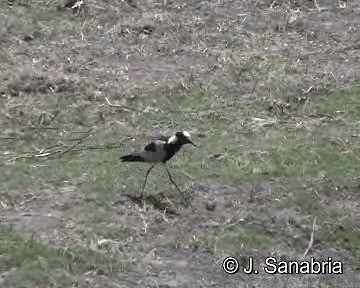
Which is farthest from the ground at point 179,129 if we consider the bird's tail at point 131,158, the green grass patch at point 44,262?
the bird's tail at point 131,158

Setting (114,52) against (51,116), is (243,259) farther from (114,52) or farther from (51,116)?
(114,52)

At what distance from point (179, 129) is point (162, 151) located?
1.33m

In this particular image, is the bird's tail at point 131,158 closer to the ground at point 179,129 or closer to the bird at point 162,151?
the bird at point 162,151

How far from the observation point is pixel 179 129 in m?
8.30

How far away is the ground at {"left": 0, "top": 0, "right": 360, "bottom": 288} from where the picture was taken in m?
6.33

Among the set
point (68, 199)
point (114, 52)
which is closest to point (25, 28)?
point (114, 52)

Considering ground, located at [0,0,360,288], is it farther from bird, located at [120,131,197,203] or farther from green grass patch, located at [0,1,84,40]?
bird, located at [120,131,197,203]

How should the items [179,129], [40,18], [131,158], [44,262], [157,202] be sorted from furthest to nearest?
[40,18], [179,129], [131,158], [157,202], [44,262]

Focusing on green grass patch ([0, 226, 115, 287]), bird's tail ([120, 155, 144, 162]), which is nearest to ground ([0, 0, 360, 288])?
green grass patch ([0, 226, 115, 287])

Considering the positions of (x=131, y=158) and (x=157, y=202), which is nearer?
(x=157, y=202)

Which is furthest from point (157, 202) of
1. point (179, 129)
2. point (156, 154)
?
point (179, 129)

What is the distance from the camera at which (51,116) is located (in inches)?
332

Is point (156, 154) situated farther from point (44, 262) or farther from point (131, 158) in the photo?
point (44, 262)

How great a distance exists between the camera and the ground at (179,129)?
20.8 ft
